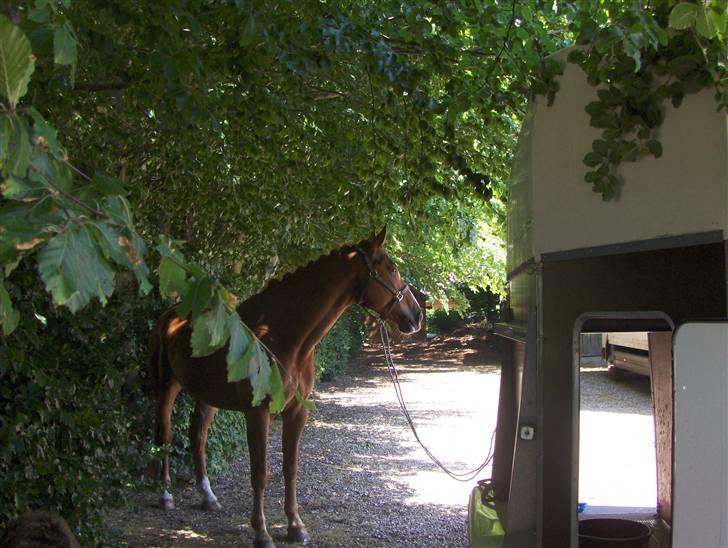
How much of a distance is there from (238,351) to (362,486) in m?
7.65

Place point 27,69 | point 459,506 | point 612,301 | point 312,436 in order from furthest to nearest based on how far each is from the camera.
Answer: point 312,436, point 459,506, point 612,301, point 27,69

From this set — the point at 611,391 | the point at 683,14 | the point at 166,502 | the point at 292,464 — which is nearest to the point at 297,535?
the point at 292,464

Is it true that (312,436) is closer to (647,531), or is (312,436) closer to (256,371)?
(647,531)

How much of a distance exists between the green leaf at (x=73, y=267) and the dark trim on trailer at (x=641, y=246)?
196 cm

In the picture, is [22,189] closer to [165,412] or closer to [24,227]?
[24,227]

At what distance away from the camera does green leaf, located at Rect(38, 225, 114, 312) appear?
3.86 feet

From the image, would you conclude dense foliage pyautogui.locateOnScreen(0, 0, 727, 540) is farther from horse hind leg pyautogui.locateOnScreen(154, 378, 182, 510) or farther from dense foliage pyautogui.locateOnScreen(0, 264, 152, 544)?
horse hind leg pyautogui.locateOnScreen(154, 378, 182, 510)

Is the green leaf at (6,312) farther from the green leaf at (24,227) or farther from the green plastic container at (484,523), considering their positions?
the green plastic container at (484,523)

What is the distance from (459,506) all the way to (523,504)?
16.1ft

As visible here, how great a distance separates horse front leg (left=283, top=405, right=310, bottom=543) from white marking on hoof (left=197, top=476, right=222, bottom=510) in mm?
1235

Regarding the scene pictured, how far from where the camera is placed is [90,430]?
4668 millimetres

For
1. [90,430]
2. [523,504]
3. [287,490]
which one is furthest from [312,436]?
[523,504]

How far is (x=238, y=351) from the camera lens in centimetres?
151

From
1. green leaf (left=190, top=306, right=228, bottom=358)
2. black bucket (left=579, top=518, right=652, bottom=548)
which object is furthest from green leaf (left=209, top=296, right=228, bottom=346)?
black bucket (left=579, top=518, right=652, bottom=548)
